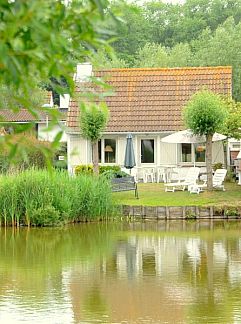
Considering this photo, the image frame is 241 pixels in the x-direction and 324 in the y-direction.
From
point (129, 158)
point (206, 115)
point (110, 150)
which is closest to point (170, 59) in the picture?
point (110, 150)

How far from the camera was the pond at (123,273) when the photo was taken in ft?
47.2

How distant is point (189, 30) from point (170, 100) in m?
47.9

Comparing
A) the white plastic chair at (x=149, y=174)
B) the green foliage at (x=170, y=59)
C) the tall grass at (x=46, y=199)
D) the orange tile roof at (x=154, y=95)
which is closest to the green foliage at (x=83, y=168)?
the orange tile roof at (x=154, y=95)

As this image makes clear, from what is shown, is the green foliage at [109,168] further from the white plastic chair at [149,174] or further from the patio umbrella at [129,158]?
the patio umbrella at [129,158]

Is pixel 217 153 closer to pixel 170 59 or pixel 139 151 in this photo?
pixel 139 151

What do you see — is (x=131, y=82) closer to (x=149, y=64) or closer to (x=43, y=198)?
(x=43, y=198)

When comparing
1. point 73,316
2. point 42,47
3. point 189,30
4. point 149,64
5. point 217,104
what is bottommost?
point 73,316

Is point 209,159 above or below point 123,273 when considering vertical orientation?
above

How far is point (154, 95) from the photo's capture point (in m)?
38.3

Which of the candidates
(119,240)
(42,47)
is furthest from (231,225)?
(42,47)

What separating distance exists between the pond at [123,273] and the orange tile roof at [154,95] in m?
10.1

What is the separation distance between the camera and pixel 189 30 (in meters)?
84.8

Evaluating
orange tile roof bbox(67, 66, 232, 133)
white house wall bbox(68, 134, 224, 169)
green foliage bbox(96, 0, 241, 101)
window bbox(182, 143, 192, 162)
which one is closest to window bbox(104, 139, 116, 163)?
white house wall bbox(68, 134, 224, 169)

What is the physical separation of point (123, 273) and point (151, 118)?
18.7m
